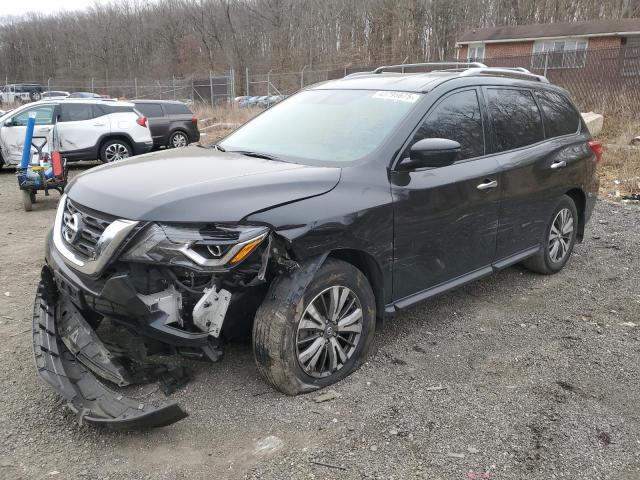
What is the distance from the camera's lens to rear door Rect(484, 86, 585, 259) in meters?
4.13

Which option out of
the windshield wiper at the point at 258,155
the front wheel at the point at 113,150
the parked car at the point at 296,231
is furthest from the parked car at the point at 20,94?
the parked car at the point at 296,231

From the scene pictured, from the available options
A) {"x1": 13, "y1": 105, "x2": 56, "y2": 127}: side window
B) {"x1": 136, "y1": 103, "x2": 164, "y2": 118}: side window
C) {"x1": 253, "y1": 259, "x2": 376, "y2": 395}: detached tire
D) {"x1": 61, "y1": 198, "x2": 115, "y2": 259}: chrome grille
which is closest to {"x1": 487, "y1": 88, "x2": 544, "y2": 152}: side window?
{"x1": 253, "y1": 259, "x2": 376, "y2": 395}: detached tire

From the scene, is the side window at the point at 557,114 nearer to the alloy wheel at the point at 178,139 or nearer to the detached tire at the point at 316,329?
the detached tire at the point at 316,329

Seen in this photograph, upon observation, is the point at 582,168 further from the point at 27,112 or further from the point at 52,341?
the point at 27,112

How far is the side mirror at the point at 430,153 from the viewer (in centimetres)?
320

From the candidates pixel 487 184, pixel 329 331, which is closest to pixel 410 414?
pixel 329 331

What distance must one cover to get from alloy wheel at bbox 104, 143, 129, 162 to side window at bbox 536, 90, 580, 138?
10022 millimetres

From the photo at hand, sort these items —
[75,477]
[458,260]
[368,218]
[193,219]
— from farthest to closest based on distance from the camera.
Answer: [458,260]
[368,218]
[193,219]
[75,477]

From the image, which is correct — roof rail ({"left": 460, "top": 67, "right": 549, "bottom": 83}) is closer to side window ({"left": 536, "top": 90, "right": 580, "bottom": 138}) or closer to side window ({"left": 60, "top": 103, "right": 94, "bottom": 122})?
side window ({"left": 536, "top": 90, "right": 580, "bottom": 138})

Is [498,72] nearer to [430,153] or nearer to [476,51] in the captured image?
[430,153]

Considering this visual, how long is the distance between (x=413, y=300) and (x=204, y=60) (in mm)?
58102

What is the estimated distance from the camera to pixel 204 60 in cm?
5662

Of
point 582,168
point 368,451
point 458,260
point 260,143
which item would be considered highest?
point 260,143

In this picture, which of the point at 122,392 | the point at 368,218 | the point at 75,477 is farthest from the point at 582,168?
the point at 75,477
